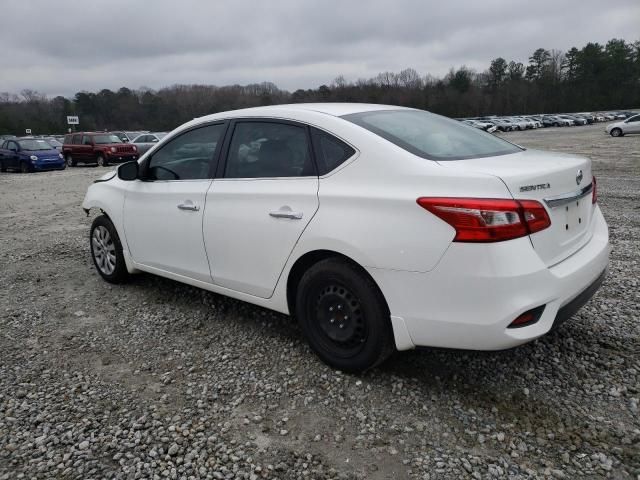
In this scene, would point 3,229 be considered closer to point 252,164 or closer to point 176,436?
point 252,164

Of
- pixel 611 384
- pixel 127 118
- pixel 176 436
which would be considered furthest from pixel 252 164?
pixel 127 118

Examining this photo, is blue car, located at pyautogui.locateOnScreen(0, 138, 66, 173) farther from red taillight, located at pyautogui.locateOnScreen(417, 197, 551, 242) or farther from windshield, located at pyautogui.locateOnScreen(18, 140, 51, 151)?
red taillight, located at pyautogui.locateOnScreen(417, 197, 551, 242)

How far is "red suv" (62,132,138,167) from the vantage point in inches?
928

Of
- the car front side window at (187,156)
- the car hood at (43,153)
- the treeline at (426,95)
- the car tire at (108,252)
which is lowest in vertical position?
the car tire at (108,252)

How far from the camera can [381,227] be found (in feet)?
9.04

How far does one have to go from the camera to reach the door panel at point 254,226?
318 cm

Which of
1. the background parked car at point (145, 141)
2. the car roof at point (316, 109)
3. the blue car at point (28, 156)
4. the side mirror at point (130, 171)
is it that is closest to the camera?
the car roof at point (316, 109)

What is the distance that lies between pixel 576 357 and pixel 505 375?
0.55m

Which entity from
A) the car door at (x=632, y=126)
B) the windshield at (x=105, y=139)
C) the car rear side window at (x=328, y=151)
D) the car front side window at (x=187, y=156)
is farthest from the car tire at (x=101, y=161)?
the car door at (x=632, y=126)

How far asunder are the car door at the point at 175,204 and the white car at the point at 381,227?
16 millimetres

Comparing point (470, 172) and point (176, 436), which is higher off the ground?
point (470, 172)

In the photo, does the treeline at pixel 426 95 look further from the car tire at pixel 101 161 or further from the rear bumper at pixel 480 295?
the rear bumper at pixel 480 295

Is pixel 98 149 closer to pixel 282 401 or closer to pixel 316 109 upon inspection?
pixel 316 109

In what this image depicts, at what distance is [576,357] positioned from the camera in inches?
129
